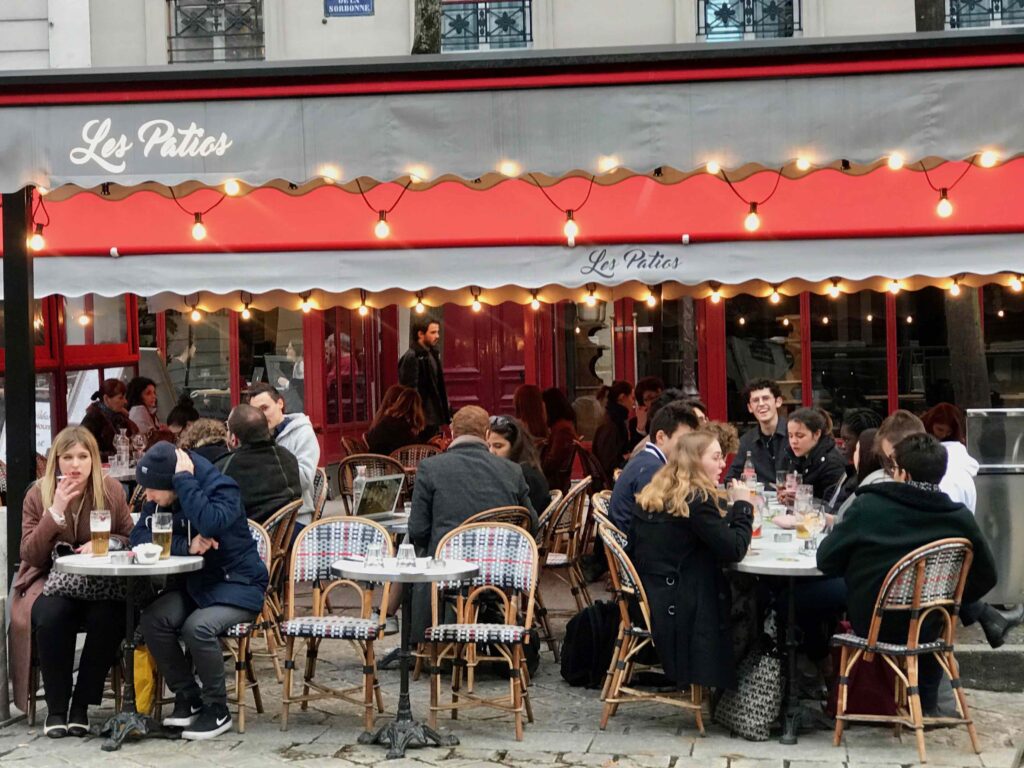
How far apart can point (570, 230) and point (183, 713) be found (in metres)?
3.83

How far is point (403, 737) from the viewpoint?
242 inches

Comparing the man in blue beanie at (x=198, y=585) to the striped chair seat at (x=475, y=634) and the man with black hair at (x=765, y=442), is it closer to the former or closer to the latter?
the striped chair seat at (x=475, y=634)

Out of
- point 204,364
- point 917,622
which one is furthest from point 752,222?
point 204,364

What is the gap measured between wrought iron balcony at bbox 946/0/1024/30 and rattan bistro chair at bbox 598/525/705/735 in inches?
434

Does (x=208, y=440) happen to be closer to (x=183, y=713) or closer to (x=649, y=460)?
(x=183, y=713)

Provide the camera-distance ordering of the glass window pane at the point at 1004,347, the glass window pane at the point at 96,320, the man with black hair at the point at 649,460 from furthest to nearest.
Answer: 1. the glass window pane at the point at 1004,347
2. the glass window pane at the point at 96,320
3. the man with black hair at the point at 649,460

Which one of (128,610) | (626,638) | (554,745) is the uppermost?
(128,610)

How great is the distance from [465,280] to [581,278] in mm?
743

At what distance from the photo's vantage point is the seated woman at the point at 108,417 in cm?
1169

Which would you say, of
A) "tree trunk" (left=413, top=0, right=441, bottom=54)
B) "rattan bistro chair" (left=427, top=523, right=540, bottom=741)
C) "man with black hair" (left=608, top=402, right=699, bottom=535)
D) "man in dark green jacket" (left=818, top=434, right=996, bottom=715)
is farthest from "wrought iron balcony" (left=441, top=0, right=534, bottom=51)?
"man in dark green jacket" (left=818, top=434, right=996, bottom=715)

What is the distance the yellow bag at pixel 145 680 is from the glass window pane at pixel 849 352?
31.1 feet

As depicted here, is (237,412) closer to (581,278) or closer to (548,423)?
(581,278)

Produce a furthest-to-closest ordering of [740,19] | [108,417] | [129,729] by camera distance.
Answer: [740,19], [108,417], [129,729]

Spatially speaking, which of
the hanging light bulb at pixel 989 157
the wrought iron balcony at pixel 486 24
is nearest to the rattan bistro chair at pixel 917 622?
the hanging light bulb at pixel 989 157
